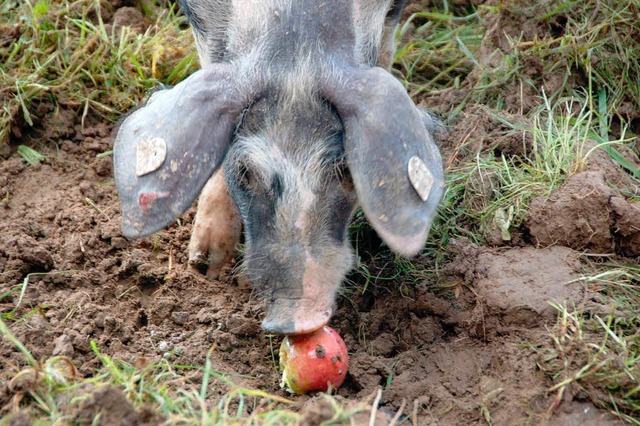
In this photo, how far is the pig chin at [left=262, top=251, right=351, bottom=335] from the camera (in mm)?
3785

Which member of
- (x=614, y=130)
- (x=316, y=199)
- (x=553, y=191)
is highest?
(x=316, y=199)

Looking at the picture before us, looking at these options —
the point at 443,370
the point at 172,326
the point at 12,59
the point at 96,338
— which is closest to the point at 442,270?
the point at 443,370

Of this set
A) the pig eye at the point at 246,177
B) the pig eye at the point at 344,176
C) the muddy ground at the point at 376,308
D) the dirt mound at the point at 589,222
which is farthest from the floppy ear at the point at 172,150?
the dirt mound at the point at 589,222

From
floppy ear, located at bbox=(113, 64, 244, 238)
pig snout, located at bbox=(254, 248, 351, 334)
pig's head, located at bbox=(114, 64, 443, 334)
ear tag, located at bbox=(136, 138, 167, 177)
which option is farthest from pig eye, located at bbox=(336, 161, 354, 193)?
ear tag, located at bbox=(136, 138, 167, 177)

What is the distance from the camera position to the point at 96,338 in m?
4.06

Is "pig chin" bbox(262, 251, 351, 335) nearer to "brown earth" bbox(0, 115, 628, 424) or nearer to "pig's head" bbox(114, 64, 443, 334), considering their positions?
"pig's head" bbox(114, 64, 443, 334)

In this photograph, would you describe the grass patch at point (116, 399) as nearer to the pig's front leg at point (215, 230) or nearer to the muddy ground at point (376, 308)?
Answer: the muddy ground at point (376, 308)

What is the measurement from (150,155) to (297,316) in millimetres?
814

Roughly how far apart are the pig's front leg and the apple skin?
884 mm

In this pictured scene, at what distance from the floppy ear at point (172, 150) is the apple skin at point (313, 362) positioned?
2.26 feet

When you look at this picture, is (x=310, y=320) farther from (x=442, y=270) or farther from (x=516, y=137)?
(x=516, y=137)

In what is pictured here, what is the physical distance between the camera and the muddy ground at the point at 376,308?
385cm

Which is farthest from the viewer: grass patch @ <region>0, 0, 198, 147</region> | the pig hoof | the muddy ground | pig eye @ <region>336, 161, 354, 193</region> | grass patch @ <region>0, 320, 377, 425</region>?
grass patch @ <region>0, 0, 198, 147</region>

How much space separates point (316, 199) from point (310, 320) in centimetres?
48
